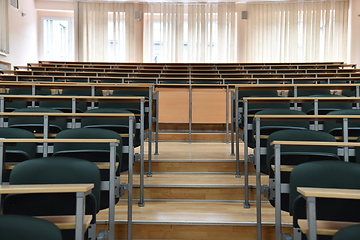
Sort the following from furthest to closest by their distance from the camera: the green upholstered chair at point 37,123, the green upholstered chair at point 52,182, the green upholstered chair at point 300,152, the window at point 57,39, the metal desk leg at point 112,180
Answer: the window at point 57,39
the green upholstered chair at point 37,123
the green upholstered chair at point 300,152
the metal desk leg at point 112,180
the green upholstered chair at point 52,182

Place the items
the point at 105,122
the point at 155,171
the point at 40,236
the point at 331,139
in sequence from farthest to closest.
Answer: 1. the point at 155,171
2. the point at 105,122
3. the point at 331,139
4. the point at 40,236

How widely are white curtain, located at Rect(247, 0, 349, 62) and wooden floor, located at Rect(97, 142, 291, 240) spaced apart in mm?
5832

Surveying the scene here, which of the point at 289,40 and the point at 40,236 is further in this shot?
the point at 289,40

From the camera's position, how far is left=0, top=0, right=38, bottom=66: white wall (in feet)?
23.0

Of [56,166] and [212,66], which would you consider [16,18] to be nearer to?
[212,66]

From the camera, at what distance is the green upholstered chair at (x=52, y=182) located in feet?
4.13

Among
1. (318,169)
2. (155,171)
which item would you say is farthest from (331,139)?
(155,171)

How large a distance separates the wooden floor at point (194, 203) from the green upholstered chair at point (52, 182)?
0.54 m

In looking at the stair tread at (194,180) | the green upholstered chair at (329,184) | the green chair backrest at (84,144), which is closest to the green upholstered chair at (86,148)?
the green chair backrest at (84,144)

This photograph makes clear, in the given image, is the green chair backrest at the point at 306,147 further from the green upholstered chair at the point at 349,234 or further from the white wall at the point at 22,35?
the white wall at the point at 22,35

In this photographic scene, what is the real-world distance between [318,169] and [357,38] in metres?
7.08

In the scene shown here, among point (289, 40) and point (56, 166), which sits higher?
point (289, 40)

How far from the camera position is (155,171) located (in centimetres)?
251

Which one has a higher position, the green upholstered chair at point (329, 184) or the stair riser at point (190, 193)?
the green upholstered chair at point (329, 184)
